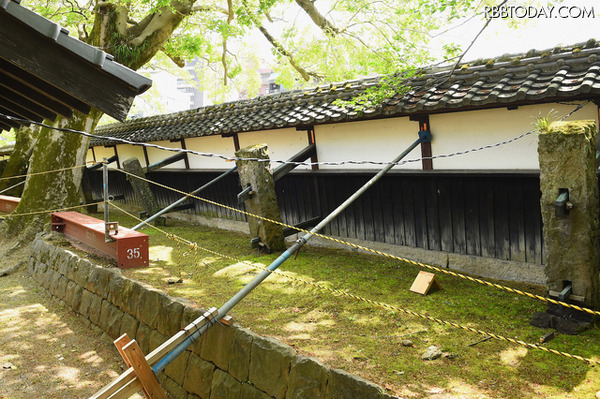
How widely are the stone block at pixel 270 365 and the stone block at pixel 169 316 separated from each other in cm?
172

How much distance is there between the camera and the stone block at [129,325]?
820 centimetres

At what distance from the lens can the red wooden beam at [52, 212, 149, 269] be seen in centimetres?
958

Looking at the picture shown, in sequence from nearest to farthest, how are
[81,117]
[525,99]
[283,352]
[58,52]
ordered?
[58,52], [283,352], [525,99], [81,117]

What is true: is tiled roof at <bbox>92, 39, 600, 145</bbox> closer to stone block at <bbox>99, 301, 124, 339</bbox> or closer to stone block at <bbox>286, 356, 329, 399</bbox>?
stone block at <bbox>286, 356, 329, 399</bbox>

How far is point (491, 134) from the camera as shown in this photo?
7.61 meters

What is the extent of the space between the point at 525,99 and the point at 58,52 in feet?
18.0

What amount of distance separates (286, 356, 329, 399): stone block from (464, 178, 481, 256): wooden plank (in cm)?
408

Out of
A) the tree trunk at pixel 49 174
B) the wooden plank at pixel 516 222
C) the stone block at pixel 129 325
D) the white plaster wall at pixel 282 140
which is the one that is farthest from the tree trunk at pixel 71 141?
the wooden plank at pixel 516 222

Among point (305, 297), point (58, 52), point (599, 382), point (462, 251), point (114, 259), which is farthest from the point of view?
point (114, 259)

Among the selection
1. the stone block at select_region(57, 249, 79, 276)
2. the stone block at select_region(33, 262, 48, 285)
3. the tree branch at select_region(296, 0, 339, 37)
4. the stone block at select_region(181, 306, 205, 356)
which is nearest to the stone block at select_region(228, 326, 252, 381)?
the stone block at select_region(181, 306, 205, 356)

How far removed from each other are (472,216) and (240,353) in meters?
4.33

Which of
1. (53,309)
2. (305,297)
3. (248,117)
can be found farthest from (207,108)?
(305,297)

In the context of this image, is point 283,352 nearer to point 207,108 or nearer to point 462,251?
point 462,251

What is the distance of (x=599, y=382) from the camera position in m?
4.61
